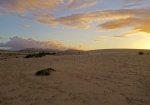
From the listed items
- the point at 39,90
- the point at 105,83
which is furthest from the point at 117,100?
the point at 39,90

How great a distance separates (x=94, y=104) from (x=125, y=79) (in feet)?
15.0

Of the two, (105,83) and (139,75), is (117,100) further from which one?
(139,75)

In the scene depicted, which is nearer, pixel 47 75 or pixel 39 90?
pixel 39 90

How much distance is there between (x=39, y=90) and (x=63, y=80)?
2241mm

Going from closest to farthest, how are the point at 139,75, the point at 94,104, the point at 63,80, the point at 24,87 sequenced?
the point at 94,104, the point at 24,87, the point at 63,80, the point at 139,75

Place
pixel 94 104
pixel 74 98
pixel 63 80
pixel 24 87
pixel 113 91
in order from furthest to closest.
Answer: pixel 63 80 → pixel 24 87 → pixel 113 91 → pixel 74 98 → pixel 94 104

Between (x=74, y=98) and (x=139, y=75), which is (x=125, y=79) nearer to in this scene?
(x=139, y=75)

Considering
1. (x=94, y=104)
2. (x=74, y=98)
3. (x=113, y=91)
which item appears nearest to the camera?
(x=94, y=104)

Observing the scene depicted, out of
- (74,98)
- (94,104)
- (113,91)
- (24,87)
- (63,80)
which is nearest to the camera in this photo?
(94,104)

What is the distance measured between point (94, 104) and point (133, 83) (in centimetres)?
385

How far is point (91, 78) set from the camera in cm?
1354

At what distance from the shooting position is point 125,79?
43.1ft

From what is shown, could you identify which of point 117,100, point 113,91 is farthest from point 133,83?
point 117,100

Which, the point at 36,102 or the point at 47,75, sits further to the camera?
the point at 47,75
